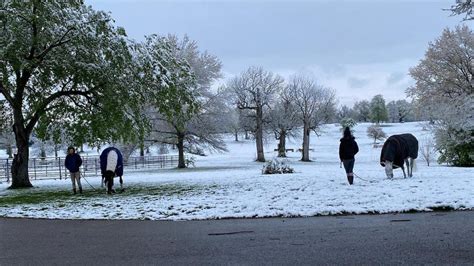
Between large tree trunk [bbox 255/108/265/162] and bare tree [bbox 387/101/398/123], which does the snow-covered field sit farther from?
bare tree [bbox 387/101/398/123]

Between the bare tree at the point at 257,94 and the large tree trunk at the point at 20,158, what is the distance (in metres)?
32.2

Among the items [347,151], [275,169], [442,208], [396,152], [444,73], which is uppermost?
[444,73]

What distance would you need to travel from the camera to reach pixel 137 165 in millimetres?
43281

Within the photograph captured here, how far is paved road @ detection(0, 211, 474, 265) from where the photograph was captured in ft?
19.5

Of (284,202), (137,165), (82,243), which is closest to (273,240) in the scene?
(82,243)

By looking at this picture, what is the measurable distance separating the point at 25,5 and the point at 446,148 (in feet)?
88.5

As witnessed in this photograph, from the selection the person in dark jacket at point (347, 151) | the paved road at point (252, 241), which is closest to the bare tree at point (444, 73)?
the person in dark jacket at point (347, 151)

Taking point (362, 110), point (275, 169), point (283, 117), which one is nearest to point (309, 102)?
point (283, 117)

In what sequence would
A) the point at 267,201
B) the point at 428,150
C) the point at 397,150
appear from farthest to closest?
the point at 428,150 → the point at 397,150 → the point at 267,201

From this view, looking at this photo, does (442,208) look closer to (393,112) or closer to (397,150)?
(397,150)

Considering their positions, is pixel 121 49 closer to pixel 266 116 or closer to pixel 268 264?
pixel 268 264

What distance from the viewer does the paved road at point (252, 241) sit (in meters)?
5.94

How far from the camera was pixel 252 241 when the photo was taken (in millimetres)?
7148

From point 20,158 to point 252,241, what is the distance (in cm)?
1551
